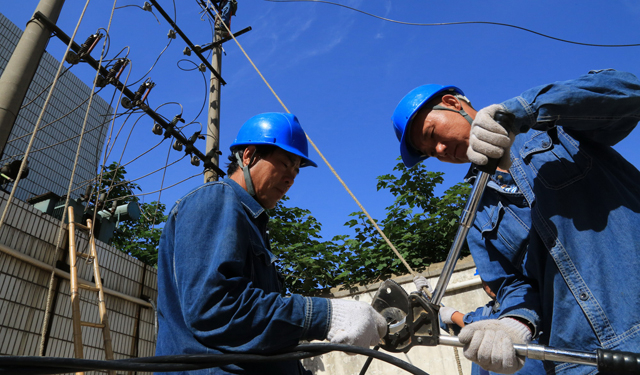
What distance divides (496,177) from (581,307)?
755mm

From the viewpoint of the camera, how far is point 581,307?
5.24ft

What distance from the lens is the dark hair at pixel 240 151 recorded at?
229 cm

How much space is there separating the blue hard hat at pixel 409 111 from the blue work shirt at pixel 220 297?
3.55 feet

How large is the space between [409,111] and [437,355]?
3.61 meters

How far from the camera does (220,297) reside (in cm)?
147

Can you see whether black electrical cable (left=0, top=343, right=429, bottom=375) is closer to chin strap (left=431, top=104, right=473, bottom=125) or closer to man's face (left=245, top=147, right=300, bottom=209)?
man's face (left=245, top=147, right=300, bottom=209)

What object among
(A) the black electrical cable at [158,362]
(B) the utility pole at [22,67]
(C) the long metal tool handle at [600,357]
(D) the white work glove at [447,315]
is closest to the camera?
(A) the black electrical cable at [158,362]

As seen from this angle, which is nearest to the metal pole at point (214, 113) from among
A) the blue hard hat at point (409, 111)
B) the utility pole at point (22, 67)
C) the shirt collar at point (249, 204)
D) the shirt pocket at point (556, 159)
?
the utility pole at point (22, 67)

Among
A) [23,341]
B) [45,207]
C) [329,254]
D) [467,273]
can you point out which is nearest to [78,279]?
[23,341]

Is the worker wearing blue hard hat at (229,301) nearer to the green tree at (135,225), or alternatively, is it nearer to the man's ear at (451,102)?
the man's ear at (451,102)

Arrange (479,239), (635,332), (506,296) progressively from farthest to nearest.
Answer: (479,239), (506,296), (635,332)

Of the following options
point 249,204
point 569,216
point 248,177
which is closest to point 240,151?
point 248,177

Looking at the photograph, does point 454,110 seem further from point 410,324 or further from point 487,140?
point 410,324

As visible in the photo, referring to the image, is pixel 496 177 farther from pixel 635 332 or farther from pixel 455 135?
pixel 635 332
